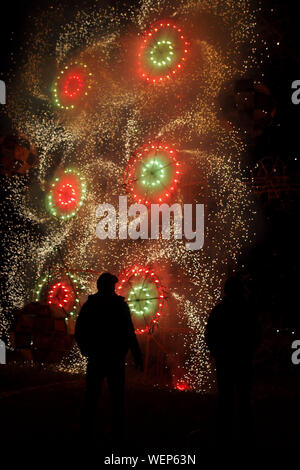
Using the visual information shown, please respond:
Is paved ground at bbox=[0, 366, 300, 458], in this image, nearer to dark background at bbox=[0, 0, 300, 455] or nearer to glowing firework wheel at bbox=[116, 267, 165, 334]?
dark background at bbox=[0, 0, 300, 455]

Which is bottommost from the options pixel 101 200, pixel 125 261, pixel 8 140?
pixel 125 261

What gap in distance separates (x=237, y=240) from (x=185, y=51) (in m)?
4.29

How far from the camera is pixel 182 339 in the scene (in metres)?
9.92

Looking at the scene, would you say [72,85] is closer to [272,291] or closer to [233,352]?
[272,291]

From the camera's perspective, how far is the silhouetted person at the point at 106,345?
350 centimetres

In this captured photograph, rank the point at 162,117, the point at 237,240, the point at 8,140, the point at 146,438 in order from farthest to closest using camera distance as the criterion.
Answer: the point at 162,117, the point at 237,240, the point at 8,140, the point at 146,438

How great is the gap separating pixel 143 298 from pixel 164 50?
532 centimetres

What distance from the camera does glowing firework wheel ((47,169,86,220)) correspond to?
11.0m

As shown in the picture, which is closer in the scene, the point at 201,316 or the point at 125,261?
the point at 201,316

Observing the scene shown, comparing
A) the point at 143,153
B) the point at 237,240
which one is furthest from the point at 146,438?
the point at 237,240

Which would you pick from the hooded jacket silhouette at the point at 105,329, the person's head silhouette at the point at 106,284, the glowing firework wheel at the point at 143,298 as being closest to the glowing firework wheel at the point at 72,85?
the glowing firework wheel at the point at 143,298

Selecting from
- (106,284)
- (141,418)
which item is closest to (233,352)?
(106,284)

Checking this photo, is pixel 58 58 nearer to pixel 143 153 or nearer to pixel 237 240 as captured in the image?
pixel 143 153

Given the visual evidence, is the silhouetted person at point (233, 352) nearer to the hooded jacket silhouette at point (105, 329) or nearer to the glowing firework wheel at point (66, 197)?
the hooded jacket silhouette at point (105, 329)
